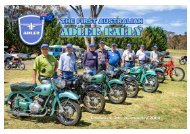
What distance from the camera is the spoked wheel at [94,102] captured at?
345 inches

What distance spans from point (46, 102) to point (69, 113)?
59 centimetres

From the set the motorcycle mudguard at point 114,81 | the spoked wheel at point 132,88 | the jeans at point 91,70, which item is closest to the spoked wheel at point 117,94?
the motorcycle mudguard at point 114,81

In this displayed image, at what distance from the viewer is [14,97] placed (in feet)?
27.7

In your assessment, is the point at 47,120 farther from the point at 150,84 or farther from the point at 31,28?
the point at 150,84

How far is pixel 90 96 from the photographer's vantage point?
29.0ft

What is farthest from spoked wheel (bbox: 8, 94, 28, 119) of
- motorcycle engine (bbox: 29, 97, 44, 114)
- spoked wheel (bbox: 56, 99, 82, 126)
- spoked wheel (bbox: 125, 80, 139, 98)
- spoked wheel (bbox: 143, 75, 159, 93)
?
spoked wheel (bbox: 143, 75, 159, 93)

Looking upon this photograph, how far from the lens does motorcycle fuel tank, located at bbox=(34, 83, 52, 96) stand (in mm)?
7934

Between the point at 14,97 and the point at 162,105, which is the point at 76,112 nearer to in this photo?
the point at 14,97

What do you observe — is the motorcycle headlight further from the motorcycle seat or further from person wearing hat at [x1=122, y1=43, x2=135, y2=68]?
person wearing hat at [x1=122, y1=43, x2=135, y2=68]

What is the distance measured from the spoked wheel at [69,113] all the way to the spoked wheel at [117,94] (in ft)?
7.59

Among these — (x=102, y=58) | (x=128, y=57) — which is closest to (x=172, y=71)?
(x=128, y=57)

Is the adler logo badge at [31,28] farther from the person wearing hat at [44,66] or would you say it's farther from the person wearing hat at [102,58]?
the person wearing hat at [102,58]

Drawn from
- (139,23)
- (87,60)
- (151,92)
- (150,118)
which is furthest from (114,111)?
(151,92)

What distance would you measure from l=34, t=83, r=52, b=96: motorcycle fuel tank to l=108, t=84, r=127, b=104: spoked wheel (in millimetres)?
2599
